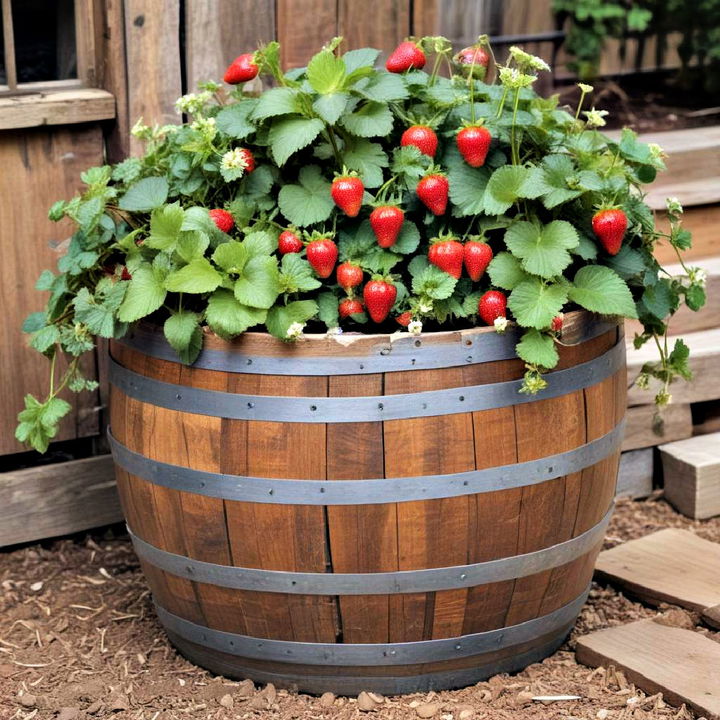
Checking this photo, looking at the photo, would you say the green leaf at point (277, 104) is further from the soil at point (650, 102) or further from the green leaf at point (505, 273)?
the soil at point (650, 102)

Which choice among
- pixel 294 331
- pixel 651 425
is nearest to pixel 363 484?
pixel 294 331

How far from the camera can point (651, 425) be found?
3.63 meters

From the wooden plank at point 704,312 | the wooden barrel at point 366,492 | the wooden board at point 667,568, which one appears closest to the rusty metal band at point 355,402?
the wooden barrel at point 366,492

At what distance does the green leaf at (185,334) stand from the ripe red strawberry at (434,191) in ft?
1.60

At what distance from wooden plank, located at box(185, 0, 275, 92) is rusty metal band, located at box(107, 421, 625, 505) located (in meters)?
1.14

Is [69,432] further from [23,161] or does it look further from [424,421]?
[424,421]

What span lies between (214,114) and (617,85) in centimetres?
337

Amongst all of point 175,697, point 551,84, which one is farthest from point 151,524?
point 551,84

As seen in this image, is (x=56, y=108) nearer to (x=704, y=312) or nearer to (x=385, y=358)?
(x=385, y=358)

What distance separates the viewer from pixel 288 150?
2346 mm

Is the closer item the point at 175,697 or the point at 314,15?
the point at 175,697

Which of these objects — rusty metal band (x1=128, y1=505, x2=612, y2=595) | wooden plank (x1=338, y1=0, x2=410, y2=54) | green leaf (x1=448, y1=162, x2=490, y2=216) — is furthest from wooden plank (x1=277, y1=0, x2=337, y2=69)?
rusty metal band (x1=128, y1=505, x2=612, y2=595)

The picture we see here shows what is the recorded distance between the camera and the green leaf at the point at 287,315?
7.52 ft

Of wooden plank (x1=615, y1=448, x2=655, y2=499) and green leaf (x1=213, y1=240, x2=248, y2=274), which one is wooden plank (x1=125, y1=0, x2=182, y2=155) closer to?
green leaf (x1=213, y1=240, x2=248, y2=274)
